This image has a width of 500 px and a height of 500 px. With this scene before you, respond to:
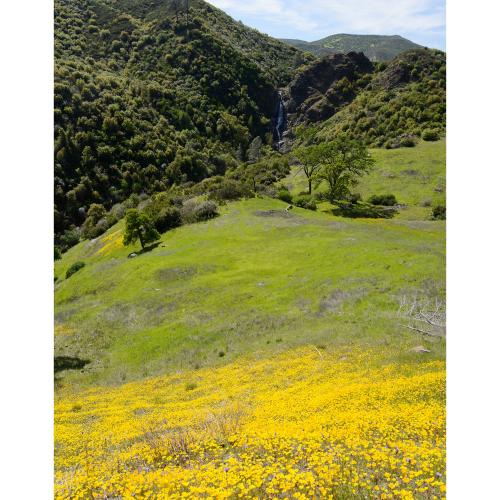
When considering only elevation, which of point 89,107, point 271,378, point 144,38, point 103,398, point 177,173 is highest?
point 144,38

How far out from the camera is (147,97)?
433 feet

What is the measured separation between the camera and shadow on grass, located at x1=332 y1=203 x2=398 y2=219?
67.2 meters

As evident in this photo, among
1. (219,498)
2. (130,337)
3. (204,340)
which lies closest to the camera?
(219,498)

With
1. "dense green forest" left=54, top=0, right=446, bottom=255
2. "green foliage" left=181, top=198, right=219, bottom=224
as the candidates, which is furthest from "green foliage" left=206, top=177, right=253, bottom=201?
"green foliage" left=181, top=198, right=219, bottom=224

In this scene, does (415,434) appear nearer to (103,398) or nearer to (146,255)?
(103,398)

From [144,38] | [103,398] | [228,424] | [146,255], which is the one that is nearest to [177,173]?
[146,255]

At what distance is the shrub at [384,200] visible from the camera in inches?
2990

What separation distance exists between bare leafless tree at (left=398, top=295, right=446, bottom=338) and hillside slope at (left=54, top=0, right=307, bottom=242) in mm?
80776

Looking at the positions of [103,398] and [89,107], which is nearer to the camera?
[103,398]

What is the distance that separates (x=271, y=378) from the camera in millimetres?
18578

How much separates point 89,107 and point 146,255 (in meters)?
76.2

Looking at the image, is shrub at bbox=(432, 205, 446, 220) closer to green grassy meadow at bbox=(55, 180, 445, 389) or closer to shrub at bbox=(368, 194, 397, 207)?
green grassy meadow at bbox=(55, 180, 445, 389)

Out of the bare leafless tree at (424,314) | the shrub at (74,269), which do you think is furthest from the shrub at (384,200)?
the bare leafless tree at (424,314)

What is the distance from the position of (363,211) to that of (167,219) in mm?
31584
